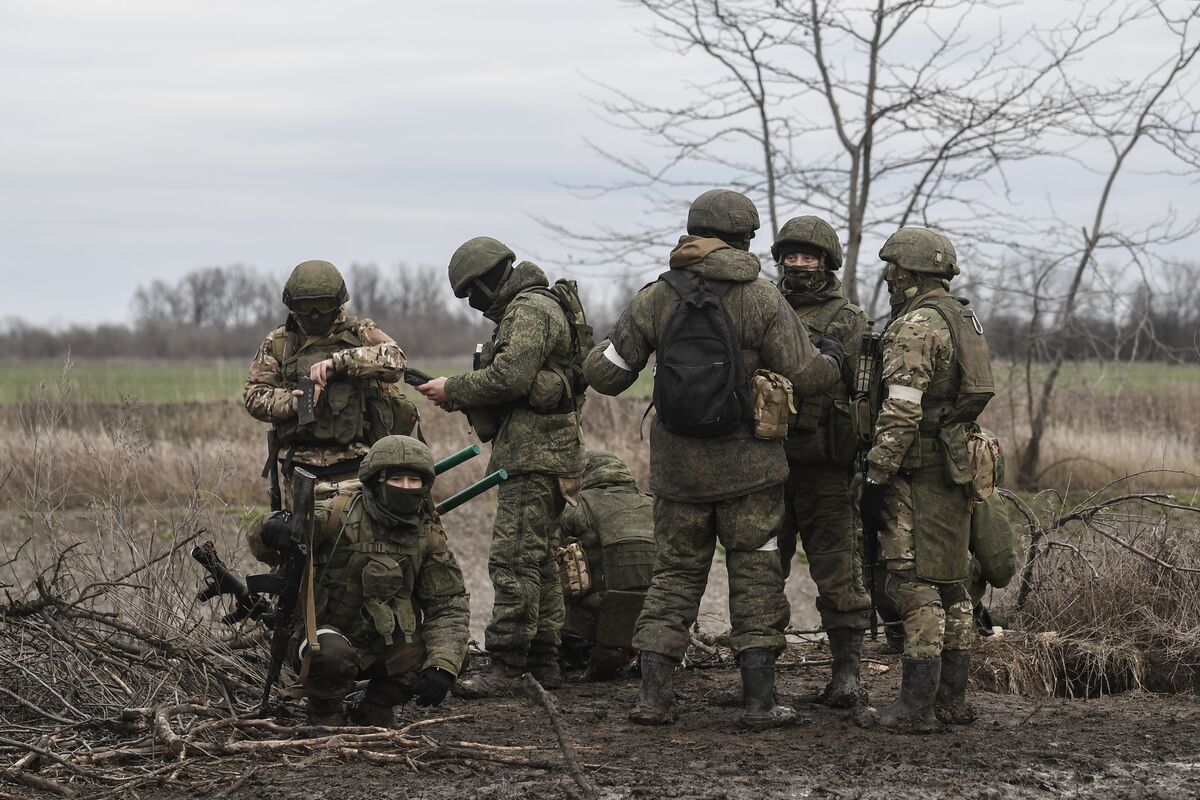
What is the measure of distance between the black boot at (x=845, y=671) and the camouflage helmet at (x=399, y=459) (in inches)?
78.9

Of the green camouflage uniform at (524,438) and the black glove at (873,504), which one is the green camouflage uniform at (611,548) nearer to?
the green camouflage uniform at (524,438)

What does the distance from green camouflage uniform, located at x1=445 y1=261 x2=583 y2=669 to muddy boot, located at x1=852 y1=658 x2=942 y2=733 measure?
1872mm

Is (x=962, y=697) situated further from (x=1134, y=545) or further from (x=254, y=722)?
(x=254, y=722)

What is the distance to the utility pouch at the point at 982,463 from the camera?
18.4 ft

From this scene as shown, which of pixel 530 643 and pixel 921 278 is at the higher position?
pixel 921 278

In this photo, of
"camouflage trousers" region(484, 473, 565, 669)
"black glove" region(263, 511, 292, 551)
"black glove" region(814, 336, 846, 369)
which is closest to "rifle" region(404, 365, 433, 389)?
"camouflage trousers" region(484, 473, 565, 669)

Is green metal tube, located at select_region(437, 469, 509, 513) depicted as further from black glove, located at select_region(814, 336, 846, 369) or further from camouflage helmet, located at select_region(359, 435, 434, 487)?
black glove, located at select_region(814, 336, 846, 369)

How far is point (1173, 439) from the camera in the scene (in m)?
13.7

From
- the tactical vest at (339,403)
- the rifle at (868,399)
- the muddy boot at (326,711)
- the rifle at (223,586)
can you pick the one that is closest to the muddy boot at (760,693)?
the rifle at (868,399)

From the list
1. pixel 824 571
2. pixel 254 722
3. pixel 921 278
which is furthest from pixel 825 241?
pixel 254 722

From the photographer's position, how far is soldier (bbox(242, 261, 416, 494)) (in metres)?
6.72

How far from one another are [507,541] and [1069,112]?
7.05 m

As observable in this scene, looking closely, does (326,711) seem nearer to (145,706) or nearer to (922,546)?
(145,706)

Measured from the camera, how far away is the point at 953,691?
5.87m
